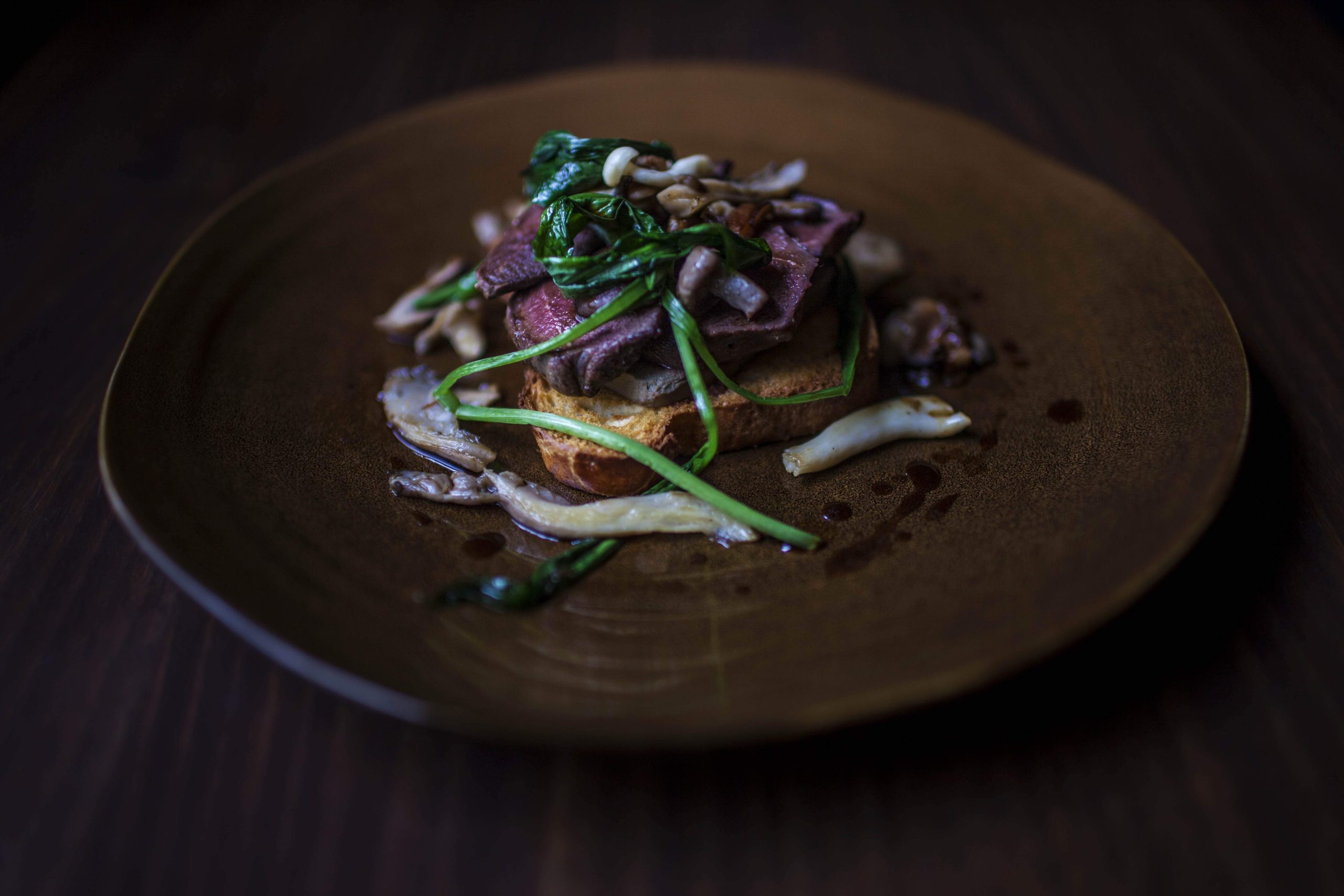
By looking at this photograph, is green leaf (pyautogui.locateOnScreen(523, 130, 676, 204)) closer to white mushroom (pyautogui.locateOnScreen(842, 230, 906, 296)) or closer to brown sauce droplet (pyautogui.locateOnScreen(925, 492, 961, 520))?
white mushroom (pyautogui.locateOnScreen(842, 230, 906, 296))

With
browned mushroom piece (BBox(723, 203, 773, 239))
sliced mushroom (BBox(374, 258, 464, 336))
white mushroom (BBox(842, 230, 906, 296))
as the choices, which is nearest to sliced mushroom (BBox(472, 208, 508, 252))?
sliced mushroom (BBox(374, 258, 464, 336))

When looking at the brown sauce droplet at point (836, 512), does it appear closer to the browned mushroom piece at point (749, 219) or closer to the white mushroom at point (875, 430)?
the white mushroom at point (875, 430)

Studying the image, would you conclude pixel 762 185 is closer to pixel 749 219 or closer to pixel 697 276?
pixel 749 219

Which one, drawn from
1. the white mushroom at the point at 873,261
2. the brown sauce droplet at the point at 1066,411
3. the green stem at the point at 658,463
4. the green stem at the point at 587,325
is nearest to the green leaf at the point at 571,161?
the green stem at the point at 587,325

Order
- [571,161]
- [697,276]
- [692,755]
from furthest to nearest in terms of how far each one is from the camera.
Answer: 1. [571,161]
2. [697,276]
3. [692,755]

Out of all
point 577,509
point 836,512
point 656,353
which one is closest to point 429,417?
point 577,509

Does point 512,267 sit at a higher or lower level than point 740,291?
lower
